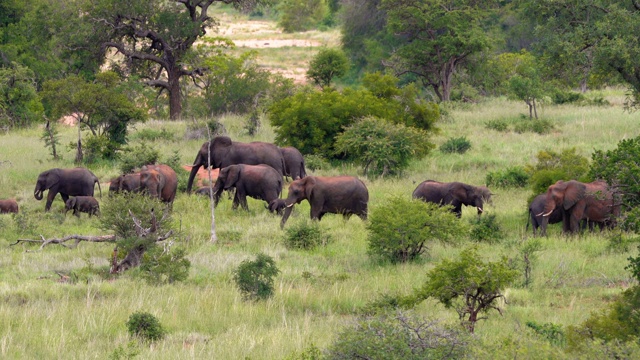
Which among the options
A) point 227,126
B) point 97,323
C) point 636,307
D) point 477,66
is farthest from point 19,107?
point 636,307

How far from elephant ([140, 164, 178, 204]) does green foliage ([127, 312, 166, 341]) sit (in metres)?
8.92

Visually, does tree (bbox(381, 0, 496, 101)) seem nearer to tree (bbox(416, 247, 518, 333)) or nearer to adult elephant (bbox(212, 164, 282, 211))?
adult elephant (bbox(212, 164, 282, 211))

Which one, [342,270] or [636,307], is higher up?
[636,307]

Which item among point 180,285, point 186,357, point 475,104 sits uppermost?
point 186,357

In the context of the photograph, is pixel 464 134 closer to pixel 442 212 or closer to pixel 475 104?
pixel 475 104

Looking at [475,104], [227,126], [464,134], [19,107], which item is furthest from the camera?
[475,104]

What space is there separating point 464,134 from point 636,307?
71.8 ft

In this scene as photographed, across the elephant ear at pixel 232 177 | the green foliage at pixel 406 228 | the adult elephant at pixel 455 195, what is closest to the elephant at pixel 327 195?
the adult elephant at pixel 455 195

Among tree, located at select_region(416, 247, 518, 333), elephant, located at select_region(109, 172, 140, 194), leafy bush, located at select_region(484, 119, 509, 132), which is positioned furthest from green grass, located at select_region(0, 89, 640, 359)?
leafy bush, located at select_region(484, 119, 509, 132)

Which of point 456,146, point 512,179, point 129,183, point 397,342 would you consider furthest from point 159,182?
point 397,342

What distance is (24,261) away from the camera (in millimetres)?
15367

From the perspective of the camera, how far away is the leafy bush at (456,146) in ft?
92.9

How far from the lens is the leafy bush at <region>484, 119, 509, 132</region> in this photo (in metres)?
32.3

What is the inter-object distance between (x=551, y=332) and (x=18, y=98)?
97.5 feet
